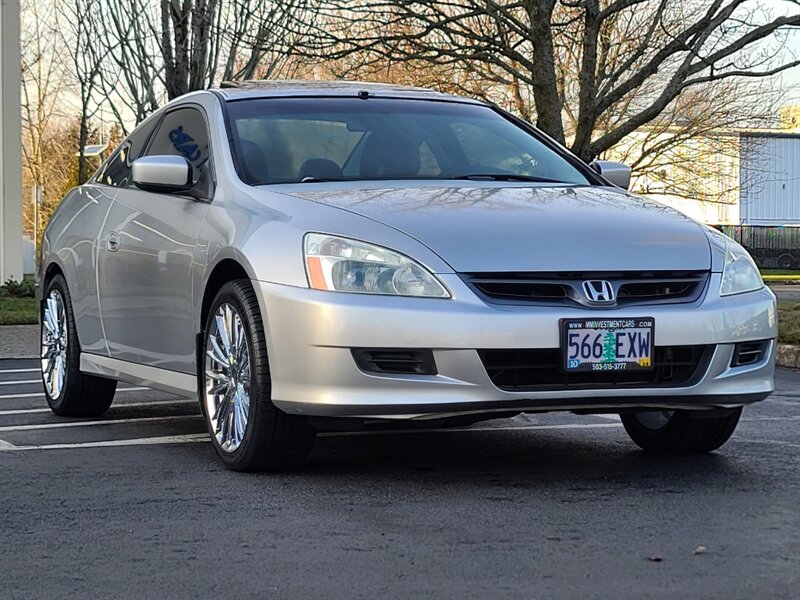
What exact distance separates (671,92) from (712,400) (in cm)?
1360

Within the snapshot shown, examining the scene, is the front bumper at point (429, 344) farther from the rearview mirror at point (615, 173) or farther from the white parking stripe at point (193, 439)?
the rearview mirror at point (615, 173)

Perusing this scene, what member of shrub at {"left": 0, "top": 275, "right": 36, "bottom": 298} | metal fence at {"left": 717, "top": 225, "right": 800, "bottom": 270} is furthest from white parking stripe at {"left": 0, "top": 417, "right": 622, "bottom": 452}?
metal fence at {"left": 717, "top": 225, "right": 800, "bottom": 270}

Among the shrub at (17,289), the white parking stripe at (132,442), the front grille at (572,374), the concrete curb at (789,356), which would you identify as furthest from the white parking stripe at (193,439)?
the shrub at (17,289)

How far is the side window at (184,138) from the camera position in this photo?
6.50 m

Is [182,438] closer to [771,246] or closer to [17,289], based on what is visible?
[17,289]

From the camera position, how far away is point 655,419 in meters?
6.19

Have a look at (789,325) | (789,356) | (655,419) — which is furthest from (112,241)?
(789,325)

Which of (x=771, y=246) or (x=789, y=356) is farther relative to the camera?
(x=771, y=246)

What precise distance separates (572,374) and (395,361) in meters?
0.62

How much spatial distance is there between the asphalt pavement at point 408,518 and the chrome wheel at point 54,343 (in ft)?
3.27

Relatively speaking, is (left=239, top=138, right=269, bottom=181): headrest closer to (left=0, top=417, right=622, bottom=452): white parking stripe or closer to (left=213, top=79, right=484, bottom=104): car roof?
(left=213, top=79, right=484, bottom=104): car roof

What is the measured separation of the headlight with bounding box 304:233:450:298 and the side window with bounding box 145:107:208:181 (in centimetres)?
136

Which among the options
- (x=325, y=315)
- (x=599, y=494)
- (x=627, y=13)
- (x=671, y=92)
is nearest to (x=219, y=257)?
(x=325, y=315)

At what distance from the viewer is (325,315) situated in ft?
16.5
